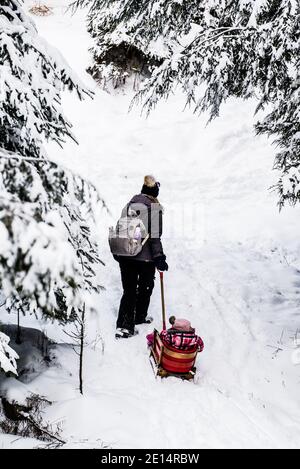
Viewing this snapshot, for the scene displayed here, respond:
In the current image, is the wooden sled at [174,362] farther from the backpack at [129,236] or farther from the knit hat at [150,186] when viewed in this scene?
the knit hat at [150,186]

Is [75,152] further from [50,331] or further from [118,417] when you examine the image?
[118,417]

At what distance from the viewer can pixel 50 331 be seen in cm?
652

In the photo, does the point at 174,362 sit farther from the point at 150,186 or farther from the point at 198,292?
the point at 198,292

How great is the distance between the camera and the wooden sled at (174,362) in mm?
5293

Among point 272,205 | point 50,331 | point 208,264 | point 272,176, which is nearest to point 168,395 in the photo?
point 50,331

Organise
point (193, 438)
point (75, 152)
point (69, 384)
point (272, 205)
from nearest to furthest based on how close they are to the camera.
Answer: point (193, 438), point (69, 384), point (272, 205), point (75, 152)

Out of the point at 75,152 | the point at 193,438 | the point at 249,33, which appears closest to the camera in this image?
the point at 193,438

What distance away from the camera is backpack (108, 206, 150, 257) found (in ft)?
19.7

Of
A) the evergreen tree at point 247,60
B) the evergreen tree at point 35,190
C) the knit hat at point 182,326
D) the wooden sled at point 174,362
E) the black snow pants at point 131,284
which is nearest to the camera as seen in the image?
the evergreen tree at point 35,190

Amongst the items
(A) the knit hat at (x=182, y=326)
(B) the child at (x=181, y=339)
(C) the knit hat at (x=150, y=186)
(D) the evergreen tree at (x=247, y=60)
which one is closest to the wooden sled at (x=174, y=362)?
(B) the child at (x=181, y=339)

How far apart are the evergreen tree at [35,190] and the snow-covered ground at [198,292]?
1.33 ft

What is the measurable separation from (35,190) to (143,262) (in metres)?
3.95

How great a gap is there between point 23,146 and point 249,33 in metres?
3.81

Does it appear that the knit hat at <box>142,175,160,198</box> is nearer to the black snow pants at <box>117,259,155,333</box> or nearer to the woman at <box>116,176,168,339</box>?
the woman at <box>116,176,168,339</box>
